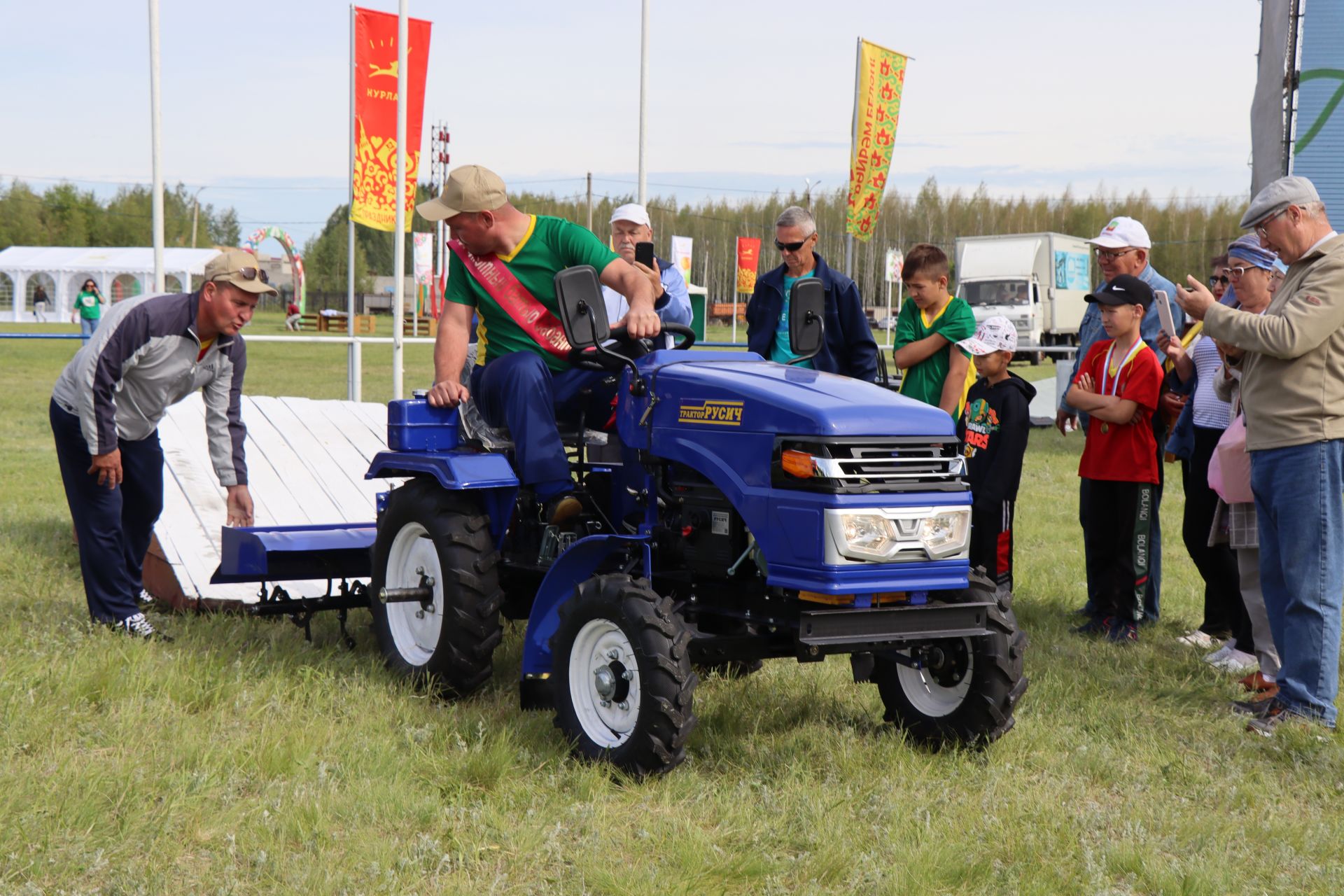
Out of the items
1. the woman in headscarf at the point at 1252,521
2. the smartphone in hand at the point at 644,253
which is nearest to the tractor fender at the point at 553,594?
the smartphone in hand at the point at 644,253

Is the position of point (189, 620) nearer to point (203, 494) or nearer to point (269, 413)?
point (203, 494)

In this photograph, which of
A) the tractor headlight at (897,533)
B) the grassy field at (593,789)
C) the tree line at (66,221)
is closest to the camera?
the grassy field at (593,789)

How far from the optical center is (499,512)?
194 inches

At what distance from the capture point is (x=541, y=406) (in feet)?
15.3

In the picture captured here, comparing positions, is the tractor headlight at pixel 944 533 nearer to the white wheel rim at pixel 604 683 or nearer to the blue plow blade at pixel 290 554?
the white wheel rim at pixel 604 683

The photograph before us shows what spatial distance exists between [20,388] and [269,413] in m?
14.5

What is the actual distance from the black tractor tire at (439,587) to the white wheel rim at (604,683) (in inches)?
25.3

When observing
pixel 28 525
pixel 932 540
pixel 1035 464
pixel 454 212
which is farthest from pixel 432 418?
pixel 1035 464

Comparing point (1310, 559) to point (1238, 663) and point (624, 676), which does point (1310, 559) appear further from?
point (624, 676)

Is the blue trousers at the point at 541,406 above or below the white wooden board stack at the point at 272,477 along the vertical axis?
above

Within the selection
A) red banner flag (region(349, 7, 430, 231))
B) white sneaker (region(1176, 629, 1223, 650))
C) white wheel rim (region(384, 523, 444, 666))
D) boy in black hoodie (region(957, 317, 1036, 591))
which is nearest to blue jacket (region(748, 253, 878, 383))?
boy in black hoodie (region(957, 317, 1036, 591))

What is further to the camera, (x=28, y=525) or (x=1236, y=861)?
(x=28, y=525)

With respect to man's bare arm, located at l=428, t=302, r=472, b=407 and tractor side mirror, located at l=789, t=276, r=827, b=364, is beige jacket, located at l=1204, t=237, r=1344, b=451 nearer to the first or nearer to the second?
tractor side mirror, located at l=789, t=276, r=827, b=364

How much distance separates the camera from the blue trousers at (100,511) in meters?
5.50
